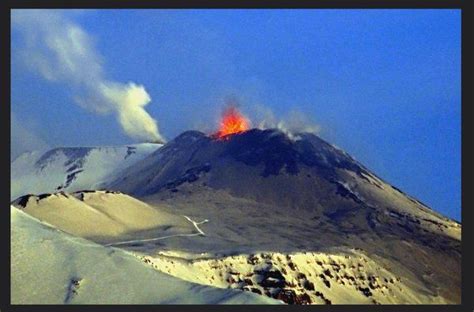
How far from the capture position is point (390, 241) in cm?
13525

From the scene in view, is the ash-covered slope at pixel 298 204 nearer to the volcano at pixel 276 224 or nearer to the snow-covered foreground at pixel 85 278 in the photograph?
the volcano at pixel 276 224

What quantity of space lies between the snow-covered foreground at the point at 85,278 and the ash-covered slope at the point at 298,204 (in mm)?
47080

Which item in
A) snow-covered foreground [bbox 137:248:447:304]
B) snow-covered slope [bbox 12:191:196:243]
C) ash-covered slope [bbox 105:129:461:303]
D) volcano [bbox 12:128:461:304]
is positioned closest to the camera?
snow-covered foreground [bbox 137:248:447:304]

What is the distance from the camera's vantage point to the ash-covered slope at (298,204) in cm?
11875

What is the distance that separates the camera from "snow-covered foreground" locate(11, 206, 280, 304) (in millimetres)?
36625

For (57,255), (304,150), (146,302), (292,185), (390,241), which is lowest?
(146,302)

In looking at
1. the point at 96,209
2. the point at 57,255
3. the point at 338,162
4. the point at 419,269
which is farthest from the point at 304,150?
the point at 57,255

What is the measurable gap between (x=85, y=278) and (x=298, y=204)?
118365 mm

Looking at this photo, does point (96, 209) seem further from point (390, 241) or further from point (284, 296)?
point (390, 241)

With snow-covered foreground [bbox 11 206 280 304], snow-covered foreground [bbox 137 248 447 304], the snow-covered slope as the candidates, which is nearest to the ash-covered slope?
snow-covered foreground [bbox 137 248 447 304]

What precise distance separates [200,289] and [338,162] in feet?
474

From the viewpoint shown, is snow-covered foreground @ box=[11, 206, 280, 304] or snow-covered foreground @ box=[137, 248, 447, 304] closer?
snow-covered foreground @ box=[11, 206, 280, 304]

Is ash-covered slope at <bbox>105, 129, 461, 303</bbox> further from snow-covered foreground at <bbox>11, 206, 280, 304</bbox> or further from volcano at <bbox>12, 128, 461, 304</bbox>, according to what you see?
snow-covered foreground at <bbox>11, 206, 280, 304</bbox>

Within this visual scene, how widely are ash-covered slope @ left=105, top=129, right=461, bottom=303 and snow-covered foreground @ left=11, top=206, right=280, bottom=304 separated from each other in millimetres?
47080
